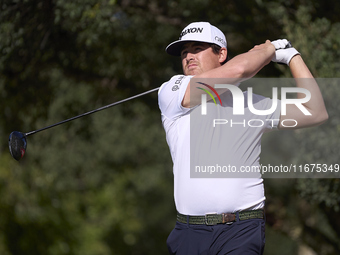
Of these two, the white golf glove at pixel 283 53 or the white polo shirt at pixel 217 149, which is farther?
the white golf glove at pixel 283 53

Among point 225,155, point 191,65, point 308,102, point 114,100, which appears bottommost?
point 225,155

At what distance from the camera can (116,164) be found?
16.3 meters

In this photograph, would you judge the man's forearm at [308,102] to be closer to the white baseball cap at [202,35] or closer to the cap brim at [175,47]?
the white baseball cap at [202,35]

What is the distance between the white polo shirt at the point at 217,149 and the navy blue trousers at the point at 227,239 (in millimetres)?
110

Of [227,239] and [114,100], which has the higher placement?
[114,100]

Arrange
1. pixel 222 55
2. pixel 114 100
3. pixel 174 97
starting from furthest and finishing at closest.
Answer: pixel 114 100, pixel 222 55, pixel 174 97

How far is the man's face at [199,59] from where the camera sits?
405 cm

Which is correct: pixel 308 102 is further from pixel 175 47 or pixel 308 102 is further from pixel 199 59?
pixel 175 47

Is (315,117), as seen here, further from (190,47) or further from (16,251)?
(16,251)

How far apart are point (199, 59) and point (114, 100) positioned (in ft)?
26.3

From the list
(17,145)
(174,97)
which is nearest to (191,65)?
(174,97)

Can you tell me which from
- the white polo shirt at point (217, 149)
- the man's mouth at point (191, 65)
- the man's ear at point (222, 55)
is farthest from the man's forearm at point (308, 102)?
the man's mouth at point (191, 65)

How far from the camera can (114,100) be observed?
12.0 metres

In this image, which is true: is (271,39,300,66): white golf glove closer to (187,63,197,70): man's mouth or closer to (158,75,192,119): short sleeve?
(187,63,197,70): man's mouth
